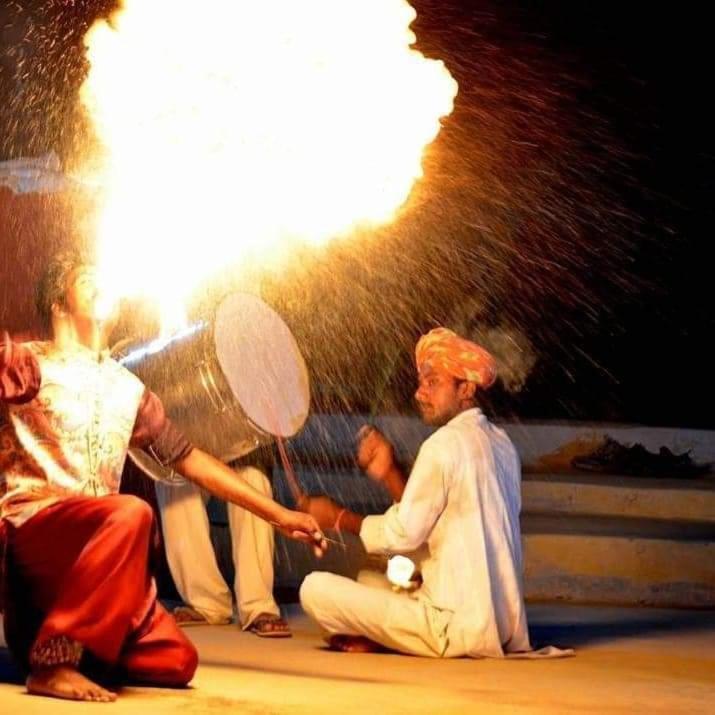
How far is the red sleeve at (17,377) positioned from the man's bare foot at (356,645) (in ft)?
6.82

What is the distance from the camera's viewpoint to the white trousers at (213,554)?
8227 mm

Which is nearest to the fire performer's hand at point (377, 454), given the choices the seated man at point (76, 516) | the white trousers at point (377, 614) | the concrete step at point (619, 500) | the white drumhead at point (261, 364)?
the white trousers at point (377, 614)

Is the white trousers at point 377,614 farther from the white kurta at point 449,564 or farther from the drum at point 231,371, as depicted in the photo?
the drum at point 231,371

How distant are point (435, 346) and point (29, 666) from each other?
2.29 metres

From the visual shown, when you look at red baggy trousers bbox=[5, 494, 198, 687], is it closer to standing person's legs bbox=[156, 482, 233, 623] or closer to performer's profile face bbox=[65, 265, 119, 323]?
performer's profile face bbox=[65, 265, 119, 323]

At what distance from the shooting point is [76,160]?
11273 millimetres

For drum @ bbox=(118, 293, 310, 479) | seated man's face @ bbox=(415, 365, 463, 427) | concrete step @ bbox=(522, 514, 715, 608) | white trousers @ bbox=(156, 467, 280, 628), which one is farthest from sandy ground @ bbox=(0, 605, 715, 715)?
concrete step @ bbox=(522, 514, 715, 608)

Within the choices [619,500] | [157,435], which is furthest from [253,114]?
[619,500]

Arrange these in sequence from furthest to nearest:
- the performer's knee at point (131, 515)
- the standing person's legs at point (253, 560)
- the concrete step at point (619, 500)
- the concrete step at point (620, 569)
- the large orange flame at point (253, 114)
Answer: the concrete step at point (619, 500) < the concrete step at point (620, 569) < the standing person's legs at point (253, 560) < the large orange flame at point (253, 114) < the performer's knee at point (131, 515)

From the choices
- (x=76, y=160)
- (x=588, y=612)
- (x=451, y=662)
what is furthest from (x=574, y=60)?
(x=451, y=662)

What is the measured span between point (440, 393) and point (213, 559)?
5.13 ft

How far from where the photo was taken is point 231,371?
679cm

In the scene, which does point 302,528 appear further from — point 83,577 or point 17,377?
point 17,377

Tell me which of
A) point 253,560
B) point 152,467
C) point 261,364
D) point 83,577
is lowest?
point 253,560
